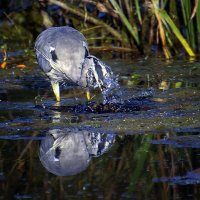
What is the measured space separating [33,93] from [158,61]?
2.02m

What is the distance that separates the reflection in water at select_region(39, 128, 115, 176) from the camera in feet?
15.9

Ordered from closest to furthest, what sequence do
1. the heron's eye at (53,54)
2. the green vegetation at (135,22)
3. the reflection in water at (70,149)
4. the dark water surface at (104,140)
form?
1. the dark water surface at (104,140)
2. the reflection in water at (70,149)
3. the heron's eye at (53,54)
4. the green vegetation at (135,22)

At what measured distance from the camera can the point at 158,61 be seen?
904 centimetres

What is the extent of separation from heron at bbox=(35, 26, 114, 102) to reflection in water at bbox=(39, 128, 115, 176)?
881mm

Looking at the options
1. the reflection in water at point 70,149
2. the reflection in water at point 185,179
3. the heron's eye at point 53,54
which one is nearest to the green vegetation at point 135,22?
the heron's eye at point 53,54

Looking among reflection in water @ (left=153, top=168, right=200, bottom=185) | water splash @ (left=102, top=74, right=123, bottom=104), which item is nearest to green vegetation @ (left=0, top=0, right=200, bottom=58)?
water splash @ (left=102, top=74, right=123, bottom=104)

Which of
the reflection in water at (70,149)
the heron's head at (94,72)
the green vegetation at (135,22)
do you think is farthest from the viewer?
the green vegetation at (135,22)

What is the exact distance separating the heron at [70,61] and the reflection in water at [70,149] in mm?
881

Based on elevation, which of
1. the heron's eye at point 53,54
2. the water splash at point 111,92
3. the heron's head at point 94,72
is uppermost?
the heron's eye at point 53,54

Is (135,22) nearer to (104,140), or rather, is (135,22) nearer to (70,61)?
(70,61)

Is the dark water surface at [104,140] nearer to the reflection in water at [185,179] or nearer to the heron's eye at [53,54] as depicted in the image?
the reflection in water at [185,179]

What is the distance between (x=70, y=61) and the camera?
263 inches

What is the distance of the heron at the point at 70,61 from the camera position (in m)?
6.57

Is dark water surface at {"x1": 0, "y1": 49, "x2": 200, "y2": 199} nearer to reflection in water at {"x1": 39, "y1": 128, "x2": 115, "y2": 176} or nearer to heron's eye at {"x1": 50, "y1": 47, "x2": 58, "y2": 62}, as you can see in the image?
reflection in water at {"x1": 39, "y1": 128, "x2": 115, "y2": 176}
